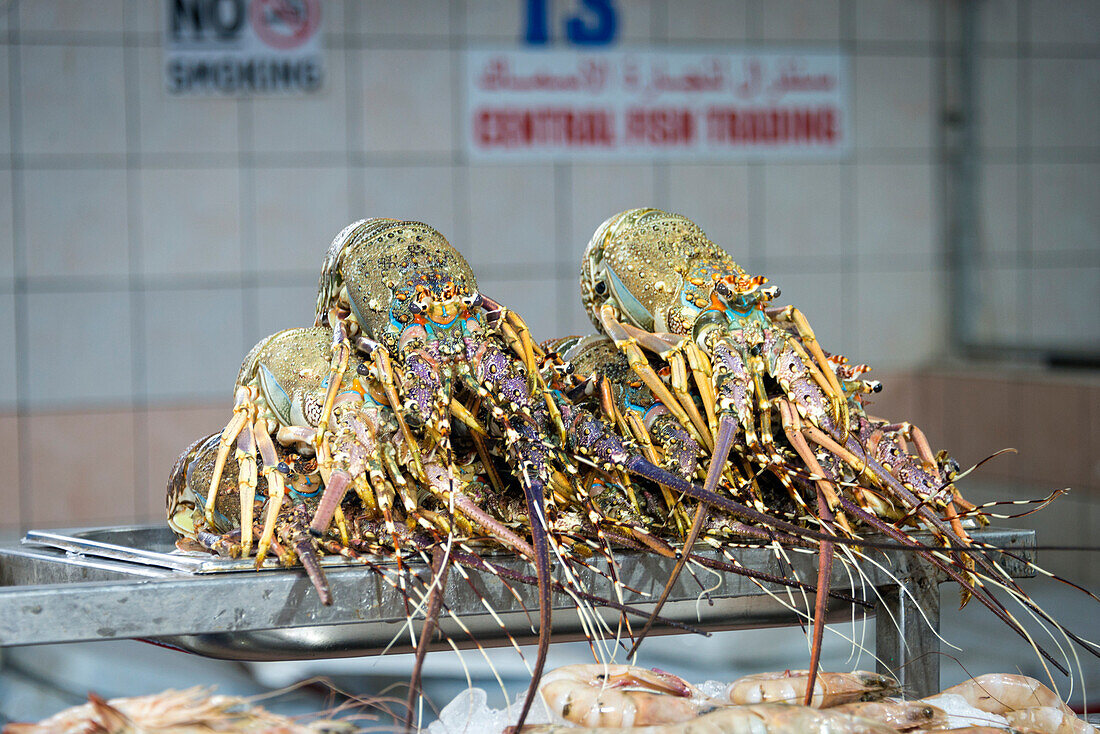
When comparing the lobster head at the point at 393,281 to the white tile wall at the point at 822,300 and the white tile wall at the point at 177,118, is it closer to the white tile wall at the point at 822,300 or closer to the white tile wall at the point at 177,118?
the white tile wall at the point at 177,118

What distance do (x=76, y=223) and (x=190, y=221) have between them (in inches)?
17.0

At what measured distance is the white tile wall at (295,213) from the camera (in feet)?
15.0

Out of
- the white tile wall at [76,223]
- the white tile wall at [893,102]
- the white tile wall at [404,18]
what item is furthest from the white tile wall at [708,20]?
the white tile wall at [76,223]

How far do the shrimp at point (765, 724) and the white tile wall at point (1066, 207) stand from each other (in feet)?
15.1

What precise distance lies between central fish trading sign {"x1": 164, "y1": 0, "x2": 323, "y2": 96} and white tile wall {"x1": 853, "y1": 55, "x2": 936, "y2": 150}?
8.15 ft

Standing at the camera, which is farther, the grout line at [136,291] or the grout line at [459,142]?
the grout line at [459,142]

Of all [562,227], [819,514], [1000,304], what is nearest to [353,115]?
[562,227]

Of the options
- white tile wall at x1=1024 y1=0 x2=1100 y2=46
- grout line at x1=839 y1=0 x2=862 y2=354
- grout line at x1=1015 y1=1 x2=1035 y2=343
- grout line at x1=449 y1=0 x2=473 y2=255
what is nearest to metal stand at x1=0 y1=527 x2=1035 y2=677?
grout line at x1=449 y1=0 x2=473 y2=255

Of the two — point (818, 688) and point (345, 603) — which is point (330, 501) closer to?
point (345, 603)

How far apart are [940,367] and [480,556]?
4539 mm

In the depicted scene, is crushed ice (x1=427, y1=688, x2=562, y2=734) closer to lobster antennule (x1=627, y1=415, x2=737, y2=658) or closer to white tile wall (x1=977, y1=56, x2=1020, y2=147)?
lobster antennule (x1=627, y1=415, x2=737, y2=658)

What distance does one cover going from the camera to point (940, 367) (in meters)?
5.36

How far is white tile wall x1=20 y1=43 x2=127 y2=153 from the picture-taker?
4270mm

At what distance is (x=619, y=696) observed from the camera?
1251 mm
